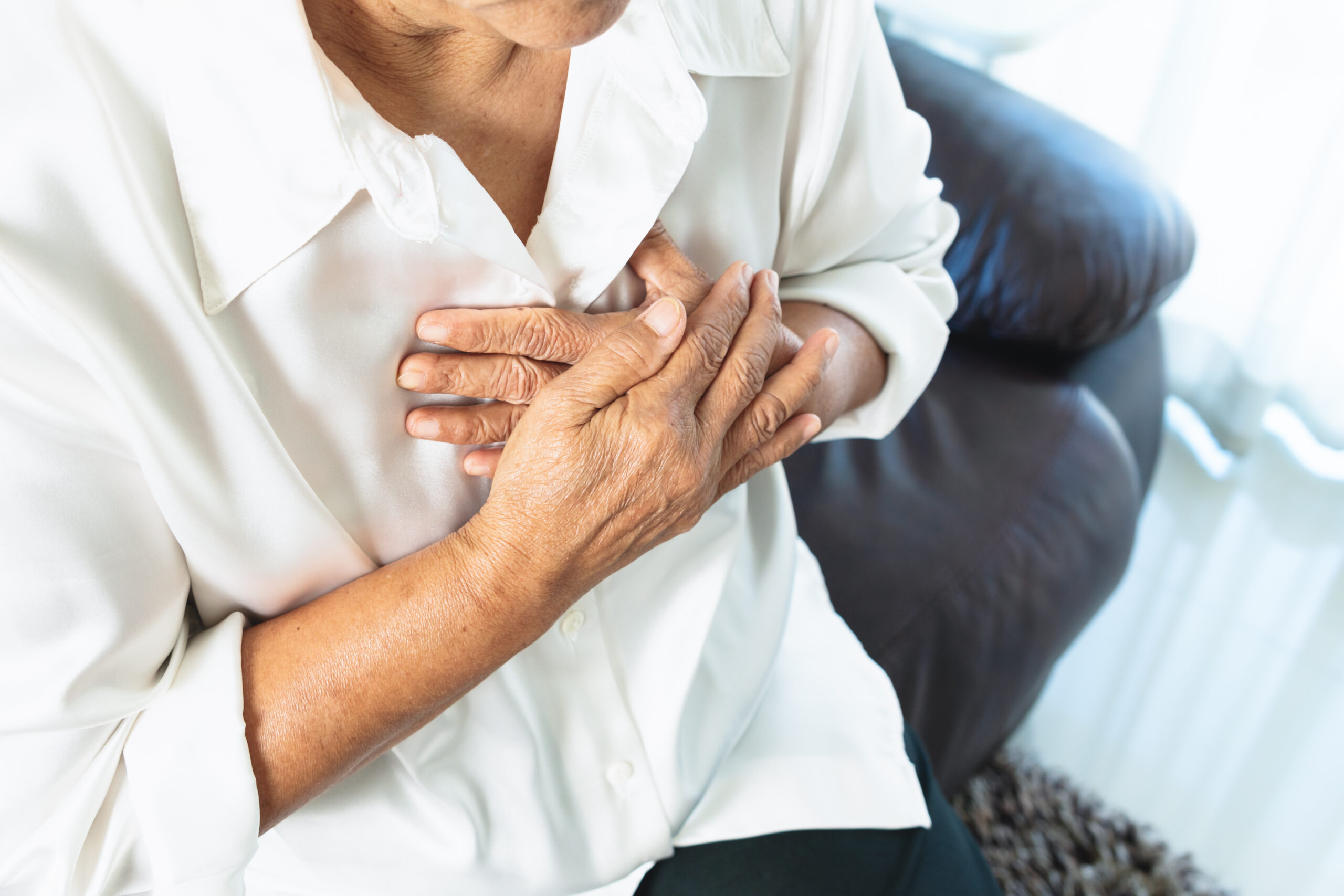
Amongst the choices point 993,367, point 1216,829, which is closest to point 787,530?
point 993,367

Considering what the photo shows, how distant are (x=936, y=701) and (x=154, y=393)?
105cm

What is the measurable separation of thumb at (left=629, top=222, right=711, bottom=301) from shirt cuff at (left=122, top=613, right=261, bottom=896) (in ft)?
1.26

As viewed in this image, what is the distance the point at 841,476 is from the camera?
147cm

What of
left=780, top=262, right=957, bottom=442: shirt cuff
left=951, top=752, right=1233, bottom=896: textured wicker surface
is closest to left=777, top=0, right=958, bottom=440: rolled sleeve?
left=780, top=262, right=957, bottom=442: shirt cuff

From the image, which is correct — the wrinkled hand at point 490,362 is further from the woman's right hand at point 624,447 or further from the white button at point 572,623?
the white button at point 572,623

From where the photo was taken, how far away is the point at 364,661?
2.17ft

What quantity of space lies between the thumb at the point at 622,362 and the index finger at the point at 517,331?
19mm

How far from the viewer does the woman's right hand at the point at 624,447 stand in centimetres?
66

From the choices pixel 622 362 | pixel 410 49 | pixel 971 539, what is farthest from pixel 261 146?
pixel 971 539

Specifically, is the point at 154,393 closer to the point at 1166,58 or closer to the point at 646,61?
the point at 646,61

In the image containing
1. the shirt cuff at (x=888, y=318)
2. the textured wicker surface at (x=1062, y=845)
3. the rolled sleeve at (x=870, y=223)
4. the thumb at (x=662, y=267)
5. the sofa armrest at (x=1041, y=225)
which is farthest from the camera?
the sofa armrest at (x=1041, y=225)

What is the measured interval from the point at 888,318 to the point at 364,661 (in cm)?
58

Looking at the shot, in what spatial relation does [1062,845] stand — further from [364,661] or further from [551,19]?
[551,19]

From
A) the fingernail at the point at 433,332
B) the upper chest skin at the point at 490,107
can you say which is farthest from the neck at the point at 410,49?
the fingernail at the point at 433,332
